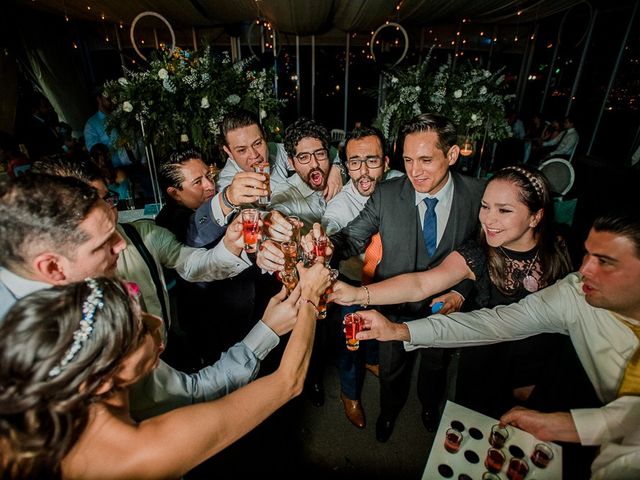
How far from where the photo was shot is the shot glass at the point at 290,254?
6.92 feet

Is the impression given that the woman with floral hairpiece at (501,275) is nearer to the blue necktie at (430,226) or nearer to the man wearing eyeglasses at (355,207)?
the blue necktie at (430,226)

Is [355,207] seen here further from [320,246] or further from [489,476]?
[489,476]

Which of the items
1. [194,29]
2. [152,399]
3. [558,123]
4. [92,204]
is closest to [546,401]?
[152,399]

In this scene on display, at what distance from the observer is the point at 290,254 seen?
212 centimetres

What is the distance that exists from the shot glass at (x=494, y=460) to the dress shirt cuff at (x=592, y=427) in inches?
16.1

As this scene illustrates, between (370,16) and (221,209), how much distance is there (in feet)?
19.4

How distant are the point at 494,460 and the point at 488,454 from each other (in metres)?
0.03

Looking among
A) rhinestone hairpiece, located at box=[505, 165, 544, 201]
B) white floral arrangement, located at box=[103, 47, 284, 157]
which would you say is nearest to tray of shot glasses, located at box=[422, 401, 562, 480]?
rhinestone hairpiece, located at box=[505, 165, 544, 201]

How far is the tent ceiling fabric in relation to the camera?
18.5 feet

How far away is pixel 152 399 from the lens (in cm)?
141

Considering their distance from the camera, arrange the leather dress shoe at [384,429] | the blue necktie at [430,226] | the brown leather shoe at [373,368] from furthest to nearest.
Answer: the brown leather shoe at [373,368] < the leather dress shoe at [384,429] < the blue necktie at [430,226]

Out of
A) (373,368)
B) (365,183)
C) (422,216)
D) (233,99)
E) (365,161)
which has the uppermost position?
(233,99)

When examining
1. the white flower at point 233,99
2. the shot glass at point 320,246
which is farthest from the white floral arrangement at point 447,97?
the shot glass at point 320,246

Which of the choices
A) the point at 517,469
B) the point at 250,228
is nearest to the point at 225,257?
the point at 250,228
